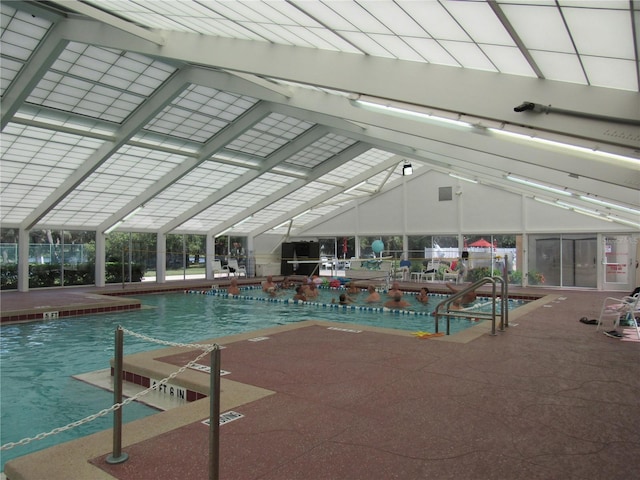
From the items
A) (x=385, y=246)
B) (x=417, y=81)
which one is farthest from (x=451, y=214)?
(x=417, y=81)

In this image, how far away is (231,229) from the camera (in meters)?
25.6

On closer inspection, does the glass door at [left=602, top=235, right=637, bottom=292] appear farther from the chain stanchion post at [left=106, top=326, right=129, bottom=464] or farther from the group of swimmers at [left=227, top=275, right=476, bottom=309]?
the chain stanchion post at [left=106, top=326, right=129, bottom=464]

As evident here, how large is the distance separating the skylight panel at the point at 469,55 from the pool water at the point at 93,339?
463cm

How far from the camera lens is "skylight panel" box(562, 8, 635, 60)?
2947 millimetres

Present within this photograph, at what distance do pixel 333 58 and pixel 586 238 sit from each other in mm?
15576

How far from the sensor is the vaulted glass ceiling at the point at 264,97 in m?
4.04

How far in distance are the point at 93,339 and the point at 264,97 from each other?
22.7 feet

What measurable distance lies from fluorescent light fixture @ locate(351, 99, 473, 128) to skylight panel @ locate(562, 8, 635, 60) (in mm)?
2526

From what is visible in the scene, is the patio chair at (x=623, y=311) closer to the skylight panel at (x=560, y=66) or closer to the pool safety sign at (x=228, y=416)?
the skylight panel at (x=560, y=66)

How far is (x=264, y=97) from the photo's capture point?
1153 cm

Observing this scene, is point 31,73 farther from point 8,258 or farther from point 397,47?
point 8,258

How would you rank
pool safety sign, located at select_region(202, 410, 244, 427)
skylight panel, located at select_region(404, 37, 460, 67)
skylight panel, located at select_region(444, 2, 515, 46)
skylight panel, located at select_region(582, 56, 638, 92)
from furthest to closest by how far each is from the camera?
skylight panel, located at select_region(404, 37, 460, 67) → pool safety sign, located at select_region(202, 410, 244, 427) → skylight panel, located at select_region(444, 2, 515, 46) → skylight panel, located at select_region(582, 56, 638, 92)

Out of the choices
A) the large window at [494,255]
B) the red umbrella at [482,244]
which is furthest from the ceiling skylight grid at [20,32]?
the red umbrella at [482,244]

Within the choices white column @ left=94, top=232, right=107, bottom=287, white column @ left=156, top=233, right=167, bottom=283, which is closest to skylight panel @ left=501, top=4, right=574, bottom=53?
white column @ left=94, top=232, right=107, bottom=287
